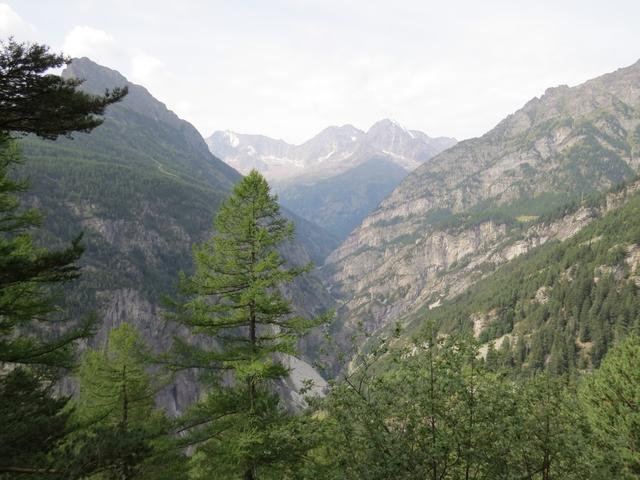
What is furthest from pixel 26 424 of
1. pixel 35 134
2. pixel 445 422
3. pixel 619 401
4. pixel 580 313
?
pixel 580 313

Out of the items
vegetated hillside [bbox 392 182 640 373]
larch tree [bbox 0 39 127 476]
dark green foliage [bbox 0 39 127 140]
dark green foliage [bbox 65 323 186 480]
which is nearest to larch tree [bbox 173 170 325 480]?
dark green foliage [bbox 65 323 186 480]

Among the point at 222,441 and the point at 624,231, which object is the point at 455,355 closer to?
the point at 222,441

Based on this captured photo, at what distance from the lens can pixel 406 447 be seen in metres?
10.8

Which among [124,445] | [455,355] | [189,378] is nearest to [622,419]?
[455,355]

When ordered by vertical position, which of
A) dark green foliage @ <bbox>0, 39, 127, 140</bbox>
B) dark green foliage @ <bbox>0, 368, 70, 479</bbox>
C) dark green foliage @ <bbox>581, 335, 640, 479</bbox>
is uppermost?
dark green foliage @ <bbox>0, 39, 127, 140</bbox>

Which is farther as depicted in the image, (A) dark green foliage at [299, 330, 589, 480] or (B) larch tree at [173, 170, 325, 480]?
(B) larch tree at [173, 170, 325, 480]

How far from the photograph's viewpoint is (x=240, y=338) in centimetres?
1825

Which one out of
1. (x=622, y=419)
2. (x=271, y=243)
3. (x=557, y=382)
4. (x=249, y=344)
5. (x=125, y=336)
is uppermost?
(x=271, y=243)

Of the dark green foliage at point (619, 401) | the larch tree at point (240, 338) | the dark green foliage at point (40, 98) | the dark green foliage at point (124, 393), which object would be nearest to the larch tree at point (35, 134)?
the dark green foliage at point (40, 98)

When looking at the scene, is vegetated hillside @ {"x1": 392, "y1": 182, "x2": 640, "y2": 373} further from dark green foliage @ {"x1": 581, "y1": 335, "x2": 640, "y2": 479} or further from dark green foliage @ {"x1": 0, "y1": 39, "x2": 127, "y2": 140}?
dark green foliage @ {"x1": 0, "y1": 39, "x2": 127, "y2": 140}

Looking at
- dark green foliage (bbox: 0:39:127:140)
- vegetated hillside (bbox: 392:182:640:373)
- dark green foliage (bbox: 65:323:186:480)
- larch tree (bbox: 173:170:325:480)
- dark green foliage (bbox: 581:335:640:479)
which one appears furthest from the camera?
vegetated hillside (bbox: 392:182:640:373)

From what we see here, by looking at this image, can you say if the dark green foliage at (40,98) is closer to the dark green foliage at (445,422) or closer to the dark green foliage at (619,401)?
the dark green foliage at (445,422)

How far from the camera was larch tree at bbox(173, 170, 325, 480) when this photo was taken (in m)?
16.9

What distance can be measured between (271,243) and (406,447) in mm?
10091
